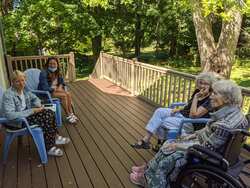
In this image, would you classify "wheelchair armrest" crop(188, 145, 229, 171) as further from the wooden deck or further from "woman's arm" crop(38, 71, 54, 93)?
"woman's arm" crop(38, 71, 54, 93)

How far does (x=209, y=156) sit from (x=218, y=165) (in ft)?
0.31

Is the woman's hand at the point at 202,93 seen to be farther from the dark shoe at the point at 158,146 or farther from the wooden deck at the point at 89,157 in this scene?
the wooden deck at the point at 89,157

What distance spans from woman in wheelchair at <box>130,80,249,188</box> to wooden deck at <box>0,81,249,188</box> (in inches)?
17.2

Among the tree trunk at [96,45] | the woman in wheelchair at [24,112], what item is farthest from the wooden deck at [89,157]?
the tree trunk at [96,45]

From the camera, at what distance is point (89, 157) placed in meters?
2.86

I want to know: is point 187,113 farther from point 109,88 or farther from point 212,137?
point 109,88

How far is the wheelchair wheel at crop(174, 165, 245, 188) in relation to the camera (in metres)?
1.71

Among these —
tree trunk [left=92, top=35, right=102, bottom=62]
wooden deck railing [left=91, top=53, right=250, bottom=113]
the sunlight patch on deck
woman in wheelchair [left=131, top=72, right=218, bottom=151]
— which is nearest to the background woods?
tree trunk [left=92, top=35, right=102, bottom=62]

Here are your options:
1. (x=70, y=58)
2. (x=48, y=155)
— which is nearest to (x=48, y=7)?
(x=70, y=58)

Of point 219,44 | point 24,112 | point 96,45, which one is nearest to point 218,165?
point 24,112

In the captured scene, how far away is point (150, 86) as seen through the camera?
16.0 ft

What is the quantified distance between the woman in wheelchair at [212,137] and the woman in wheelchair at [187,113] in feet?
1.09

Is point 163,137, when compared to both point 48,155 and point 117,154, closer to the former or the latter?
point 117,154

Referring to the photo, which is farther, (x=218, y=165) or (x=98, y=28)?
(x=98, y=28)
